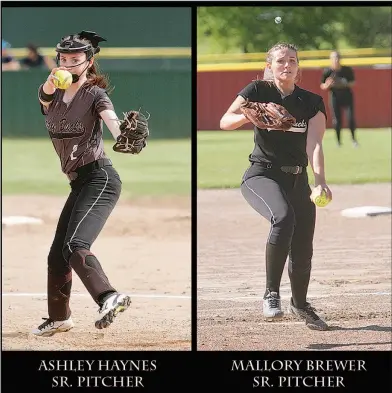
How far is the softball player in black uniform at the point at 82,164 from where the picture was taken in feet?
25.4

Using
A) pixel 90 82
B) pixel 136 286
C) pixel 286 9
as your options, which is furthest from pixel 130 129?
pixel 136 286

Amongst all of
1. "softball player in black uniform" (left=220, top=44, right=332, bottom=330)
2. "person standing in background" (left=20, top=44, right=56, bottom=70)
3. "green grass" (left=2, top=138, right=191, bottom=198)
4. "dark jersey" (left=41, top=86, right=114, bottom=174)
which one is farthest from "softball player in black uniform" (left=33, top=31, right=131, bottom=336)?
"green grass" (left=2, top=138, right=191, bottom=198)

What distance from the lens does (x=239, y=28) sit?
902 cm

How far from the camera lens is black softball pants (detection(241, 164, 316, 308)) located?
310 inches

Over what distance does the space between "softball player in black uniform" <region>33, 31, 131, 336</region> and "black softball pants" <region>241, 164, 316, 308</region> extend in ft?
3.22

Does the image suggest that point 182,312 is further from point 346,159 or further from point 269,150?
point 346,159

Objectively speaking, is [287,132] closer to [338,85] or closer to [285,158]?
[285,158]

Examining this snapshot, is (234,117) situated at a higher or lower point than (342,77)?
lower

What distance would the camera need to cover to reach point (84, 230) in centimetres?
773

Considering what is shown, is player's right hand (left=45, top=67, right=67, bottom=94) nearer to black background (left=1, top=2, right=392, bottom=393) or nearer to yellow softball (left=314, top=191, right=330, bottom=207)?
black background (left=1, top=2, right=392, bottom=393)

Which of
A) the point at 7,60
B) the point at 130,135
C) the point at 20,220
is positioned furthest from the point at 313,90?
the point at 20,220

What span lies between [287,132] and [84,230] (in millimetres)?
1536
